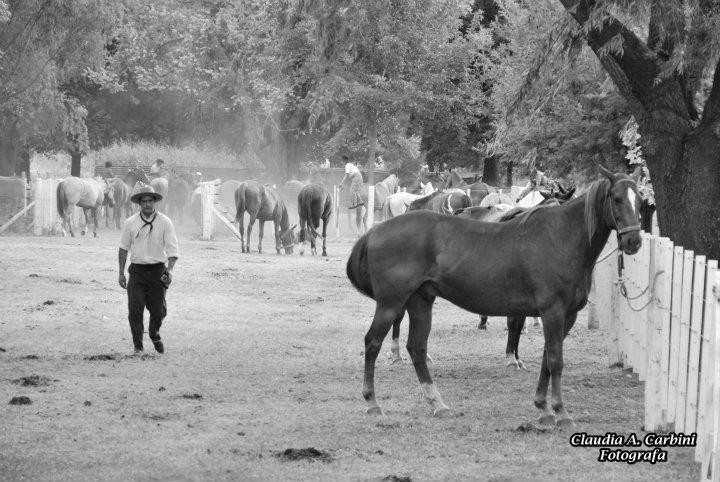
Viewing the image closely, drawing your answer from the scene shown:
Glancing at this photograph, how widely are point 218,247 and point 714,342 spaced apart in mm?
25557

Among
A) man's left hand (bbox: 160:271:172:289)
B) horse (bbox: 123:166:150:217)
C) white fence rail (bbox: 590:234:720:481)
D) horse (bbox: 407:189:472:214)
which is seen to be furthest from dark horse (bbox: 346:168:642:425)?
horse (bbox: 123:166:150:217)

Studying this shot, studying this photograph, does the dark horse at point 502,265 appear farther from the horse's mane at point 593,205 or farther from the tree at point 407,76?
the tree at point 407,76

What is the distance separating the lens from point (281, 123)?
4872 centimetres

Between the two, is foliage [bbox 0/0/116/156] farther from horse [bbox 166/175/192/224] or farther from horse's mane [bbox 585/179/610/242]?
horse's mane [bbox 585/179/610/242]

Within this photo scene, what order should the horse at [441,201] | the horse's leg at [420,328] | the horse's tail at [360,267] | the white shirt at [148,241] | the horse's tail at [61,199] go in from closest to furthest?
the horse's leg at [420,328] → the horse's tail at [360,267] → the white shirt at [148,241] → the horse at [441,201] → the horse's tail at [61,199]

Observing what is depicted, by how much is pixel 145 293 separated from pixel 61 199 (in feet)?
74.8

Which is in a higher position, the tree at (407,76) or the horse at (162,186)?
the tree at (407,76)

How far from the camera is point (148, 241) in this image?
12703mm

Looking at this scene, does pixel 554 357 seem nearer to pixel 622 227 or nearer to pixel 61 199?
pixel 622 227

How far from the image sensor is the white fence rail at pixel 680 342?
702cm

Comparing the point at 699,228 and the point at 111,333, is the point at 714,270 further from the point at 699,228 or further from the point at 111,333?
the point at 111,333

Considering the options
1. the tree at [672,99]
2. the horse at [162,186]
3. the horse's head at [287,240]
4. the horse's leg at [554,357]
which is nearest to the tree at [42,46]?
the horse at [162,186]

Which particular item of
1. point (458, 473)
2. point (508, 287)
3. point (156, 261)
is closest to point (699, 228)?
point (508, 287)

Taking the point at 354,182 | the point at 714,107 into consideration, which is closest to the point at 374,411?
the point at 714,107
